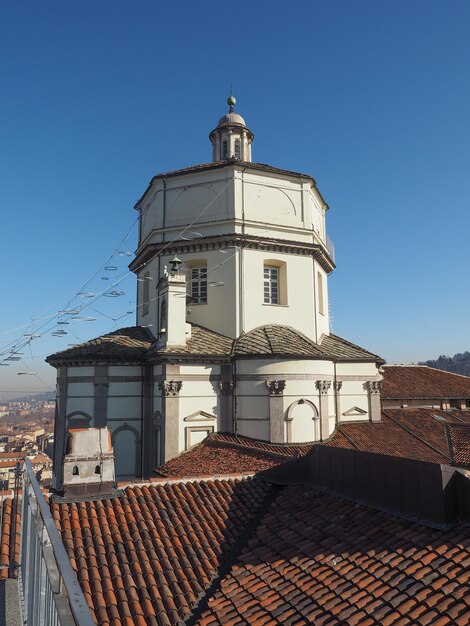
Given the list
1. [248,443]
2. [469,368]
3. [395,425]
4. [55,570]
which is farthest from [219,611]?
[469,368]

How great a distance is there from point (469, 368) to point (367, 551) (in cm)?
13625

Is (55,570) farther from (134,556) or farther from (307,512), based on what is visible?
(307,512)

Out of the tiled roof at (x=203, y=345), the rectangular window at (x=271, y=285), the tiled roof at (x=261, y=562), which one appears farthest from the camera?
the rectangular window at (x=271, y=285)

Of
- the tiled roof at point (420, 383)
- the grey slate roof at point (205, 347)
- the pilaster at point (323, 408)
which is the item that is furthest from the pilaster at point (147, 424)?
the tiled roof at point (420, 383)

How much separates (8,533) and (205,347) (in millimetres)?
11301

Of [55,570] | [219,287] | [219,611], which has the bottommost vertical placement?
[219,611]

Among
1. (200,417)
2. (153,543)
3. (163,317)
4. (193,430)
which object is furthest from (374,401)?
(153,543)

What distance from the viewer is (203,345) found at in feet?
62.9

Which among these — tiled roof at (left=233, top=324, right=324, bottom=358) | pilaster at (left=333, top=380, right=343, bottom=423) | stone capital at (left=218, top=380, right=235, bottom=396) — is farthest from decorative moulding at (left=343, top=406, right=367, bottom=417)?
stone capital at (left=218, top=380, right=235, bottom=396)

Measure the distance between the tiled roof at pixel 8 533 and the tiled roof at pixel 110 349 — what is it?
987 cm

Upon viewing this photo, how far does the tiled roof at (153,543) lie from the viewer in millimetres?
6914

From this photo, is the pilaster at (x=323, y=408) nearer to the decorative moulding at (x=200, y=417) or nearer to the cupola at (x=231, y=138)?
the decorative moulding at (x=200, y=417)

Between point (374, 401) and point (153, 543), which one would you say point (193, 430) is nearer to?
point (374, 401)

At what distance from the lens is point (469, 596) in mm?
5496
